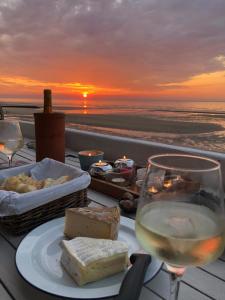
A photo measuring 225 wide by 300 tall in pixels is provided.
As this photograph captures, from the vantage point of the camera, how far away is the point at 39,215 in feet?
2.19

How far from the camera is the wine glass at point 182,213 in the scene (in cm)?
32

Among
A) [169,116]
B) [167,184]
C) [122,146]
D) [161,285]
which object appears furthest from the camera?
[169,116]

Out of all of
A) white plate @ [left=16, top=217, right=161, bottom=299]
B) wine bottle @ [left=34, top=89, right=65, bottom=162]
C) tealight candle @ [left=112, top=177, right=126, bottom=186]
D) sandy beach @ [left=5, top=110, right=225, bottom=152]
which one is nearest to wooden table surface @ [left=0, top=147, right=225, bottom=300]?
white plate @ [left=16, top=217, right=161, bottom=299]

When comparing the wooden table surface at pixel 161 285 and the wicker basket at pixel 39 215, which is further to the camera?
the wicker basket at pixel 39 215

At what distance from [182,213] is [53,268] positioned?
276mm

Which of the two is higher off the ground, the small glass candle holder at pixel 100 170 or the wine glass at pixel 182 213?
the wine glass at pixel 182 213

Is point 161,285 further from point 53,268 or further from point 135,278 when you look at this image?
point 53,268

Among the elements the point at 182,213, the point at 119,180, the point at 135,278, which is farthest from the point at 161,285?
the point at 119,180

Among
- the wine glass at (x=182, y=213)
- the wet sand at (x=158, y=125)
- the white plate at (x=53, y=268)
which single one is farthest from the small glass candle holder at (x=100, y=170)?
the wet sand at (x=158, y=125)

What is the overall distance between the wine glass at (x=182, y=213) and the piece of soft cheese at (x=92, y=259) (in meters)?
0.14

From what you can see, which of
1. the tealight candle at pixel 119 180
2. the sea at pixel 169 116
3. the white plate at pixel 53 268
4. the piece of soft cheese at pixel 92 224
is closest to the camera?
the white plate at pixel 53 268

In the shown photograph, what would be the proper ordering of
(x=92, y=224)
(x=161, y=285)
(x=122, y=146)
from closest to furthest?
(x=161, y=285) → (x=92, y=224) → (x=122, y=146)

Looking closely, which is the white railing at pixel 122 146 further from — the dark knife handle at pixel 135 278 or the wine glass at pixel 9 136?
the dark knife handle at pixel 135 278

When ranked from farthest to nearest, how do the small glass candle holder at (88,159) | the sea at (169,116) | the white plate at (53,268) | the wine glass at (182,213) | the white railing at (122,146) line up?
the sea at (169,116), the white railing at (122,146), the small glass candle holder at (88,159), the white plate at (53,268), the wine glass at (182,213)
